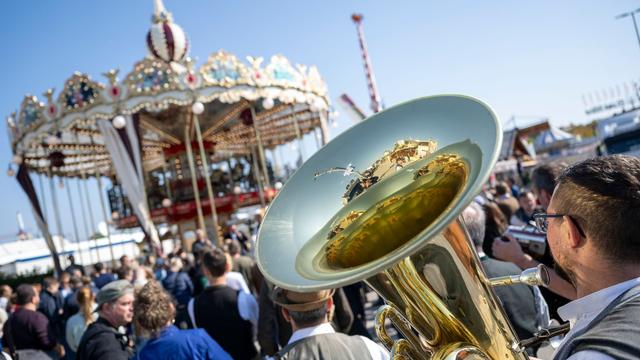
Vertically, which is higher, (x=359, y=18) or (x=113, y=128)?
(x=359, y=18)

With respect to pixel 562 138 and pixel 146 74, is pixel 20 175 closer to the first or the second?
pixel 146 74

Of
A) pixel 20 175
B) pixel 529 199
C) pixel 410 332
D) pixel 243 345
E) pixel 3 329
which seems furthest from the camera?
pixel 20 175

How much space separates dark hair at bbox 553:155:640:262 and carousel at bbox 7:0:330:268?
37.9 ft

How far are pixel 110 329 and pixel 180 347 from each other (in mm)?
663

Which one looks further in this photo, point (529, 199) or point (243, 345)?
point (529, 199)

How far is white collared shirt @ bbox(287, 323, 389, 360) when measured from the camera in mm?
1977

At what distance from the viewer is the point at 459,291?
1.38 metres

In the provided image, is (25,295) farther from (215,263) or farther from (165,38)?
(165,38)

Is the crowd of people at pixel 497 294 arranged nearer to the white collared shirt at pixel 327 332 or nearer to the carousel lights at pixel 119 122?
the white collared shirt at pixel 327 332

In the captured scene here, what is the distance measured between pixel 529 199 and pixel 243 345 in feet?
13.5

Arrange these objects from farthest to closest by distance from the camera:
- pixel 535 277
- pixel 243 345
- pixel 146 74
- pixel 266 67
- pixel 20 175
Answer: pixel 20 175 → pixel 266 67 → pixel 146 74 → pixel 243 345 → pixel 535 277

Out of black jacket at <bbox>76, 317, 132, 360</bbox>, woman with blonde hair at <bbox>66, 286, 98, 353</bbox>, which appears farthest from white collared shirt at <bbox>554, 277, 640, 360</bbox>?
woman with blonde hair at <bbox>66, 286, 98, 353</bbox>

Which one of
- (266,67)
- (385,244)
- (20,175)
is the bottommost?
(385,244)

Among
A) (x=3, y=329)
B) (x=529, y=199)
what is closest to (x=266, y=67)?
(x=529, y=199)
